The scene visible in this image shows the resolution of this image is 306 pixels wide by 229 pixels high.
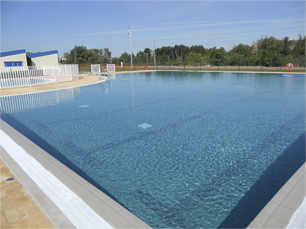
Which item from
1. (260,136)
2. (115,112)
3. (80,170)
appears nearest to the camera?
(80,170)

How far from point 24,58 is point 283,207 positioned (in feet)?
104

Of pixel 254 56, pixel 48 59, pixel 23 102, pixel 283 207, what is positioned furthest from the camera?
pixel 254 56

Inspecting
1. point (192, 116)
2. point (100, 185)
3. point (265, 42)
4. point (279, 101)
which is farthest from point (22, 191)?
point (265, 42)

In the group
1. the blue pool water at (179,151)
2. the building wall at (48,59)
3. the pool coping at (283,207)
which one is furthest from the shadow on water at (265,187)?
the building wall at (48,59)

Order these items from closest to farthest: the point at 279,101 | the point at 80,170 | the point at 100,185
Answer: the point at 100,185 → the point at 80,170 → the point at 279,101

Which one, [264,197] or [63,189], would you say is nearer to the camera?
[63,189]

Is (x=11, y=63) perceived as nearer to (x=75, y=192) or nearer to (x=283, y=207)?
(x=75, y=192)

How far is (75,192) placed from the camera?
3074 mm

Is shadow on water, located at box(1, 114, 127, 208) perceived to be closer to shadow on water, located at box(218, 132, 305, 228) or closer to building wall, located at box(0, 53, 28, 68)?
shadow on water, located at box(218, 132, 305, 228)

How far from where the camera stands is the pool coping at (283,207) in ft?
8.14

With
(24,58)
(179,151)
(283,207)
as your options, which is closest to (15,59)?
(24,58)

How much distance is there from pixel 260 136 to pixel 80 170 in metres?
5.00

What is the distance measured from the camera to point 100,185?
154 inches

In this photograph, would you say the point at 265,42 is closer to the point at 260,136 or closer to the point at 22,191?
the point at 260,136
